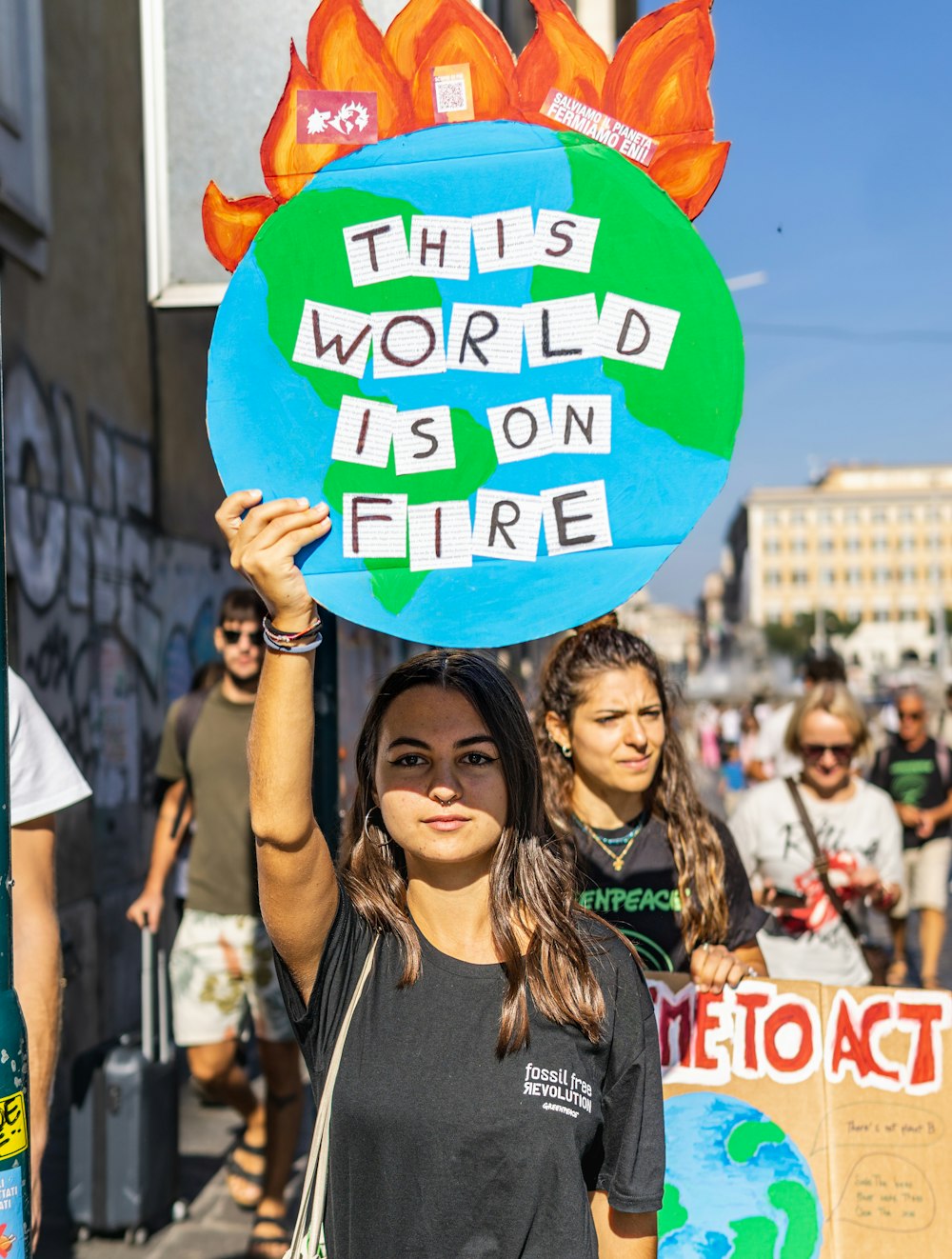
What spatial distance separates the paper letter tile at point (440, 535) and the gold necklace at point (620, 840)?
135 centimetres

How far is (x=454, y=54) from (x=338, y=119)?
200 millimetres

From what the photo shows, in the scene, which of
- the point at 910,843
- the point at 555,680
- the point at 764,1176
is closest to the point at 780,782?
the point at 555,680

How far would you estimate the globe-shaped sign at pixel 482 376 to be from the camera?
1.76m

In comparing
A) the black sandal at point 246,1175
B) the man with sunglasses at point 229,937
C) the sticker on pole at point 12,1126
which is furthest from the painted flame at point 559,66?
the black sandal at point 246,1175

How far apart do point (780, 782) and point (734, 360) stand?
9.93ft

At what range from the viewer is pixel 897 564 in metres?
137

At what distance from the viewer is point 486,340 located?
1.80 m

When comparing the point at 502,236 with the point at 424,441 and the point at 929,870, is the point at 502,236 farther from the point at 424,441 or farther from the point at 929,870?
the point at 929,870

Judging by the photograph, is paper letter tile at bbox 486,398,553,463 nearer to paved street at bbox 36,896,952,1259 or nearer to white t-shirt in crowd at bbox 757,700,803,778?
paved street at bbox 36,896,952,1259

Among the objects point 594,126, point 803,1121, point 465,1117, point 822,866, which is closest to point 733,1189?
point 803,1121

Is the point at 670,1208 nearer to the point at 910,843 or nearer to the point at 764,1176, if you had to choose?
the point at 764,1176

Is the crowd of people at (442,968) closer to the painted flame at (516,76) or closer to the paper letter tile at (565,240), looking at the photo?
the paper letter tile at (565,240)

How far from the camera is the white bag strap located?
1723 millimetres

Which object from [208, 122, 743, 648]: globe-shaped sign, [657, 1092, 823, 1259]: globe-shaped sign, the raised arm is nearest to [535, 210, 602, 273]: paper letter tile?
[208, 122, 743, 648]: globe-shaped sign
